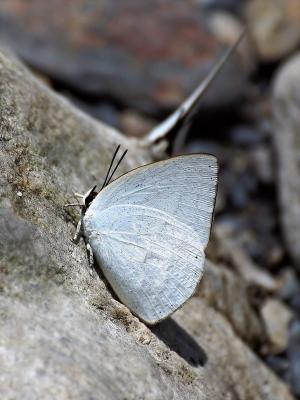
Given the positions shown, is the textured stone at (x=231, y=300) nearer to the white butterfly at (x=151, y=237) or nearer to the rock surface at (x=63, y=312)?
the rock surface at (x=63, y=312)

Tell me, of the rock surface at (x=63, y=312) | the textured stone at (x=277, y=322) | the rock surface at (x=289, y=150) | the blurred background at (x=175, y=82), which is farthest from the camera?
the blurred background at (x=175, y=82)

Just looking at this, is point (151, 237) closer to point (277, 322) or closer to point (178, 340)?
point (178, 340)

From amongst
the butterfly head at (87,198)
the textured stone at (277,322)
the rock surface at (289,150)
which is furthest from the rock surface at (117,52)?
the butterfly head at (87,198)

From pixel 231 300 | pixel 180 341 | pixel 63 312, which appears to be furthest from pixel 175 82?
pixel 63 312

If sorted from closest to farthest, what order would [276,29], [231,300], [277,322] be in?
[231,300], [277,322], [276,29]

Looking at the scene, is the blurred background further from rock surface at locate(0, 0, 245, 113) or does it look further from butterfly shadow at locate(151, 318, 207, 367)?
butterfly shadow at locate(151, 318, 207, 367)

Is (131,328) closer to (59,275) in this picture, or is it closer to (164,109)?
(59,275)
